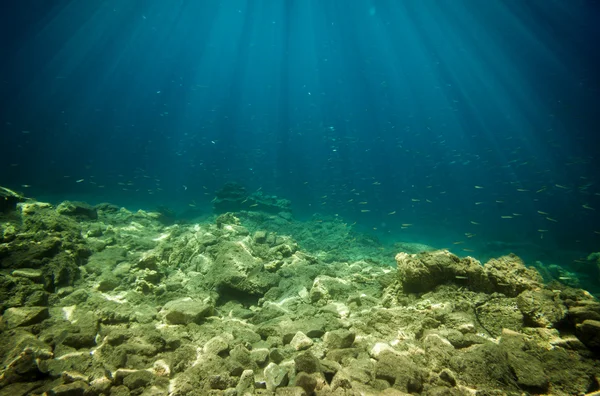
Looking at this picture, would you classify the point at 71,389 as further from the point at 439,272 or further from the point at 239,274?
the point at 439,272

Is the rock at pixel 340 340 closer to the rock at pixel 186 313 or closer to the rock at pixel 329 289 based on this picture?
the rock at pixel 329 289

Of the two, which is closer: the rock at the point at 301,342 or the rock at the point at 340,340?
the rock at the point at 340,340

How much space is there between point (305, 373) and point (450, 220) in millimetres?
44155

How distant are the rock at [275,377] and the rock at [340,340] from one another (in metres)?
0.88

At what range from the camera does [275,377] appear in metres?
2.93

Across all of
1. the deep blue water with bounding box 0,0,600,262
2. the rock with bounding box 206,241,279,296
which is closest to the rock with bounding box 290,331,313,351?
the rock with bounding box 206,241,279,296

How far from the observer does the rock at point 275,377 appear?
2810mm

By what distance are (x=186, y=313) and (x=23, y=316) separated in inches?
104

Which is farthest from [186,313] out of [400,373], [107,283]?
[400,373]

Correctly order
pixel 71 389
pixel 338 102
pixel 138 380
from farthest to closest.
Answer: pixel 338 102 → pixel 138 380 → pixel 71 389

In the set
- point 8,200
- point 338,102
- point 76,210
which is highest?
point 338,102

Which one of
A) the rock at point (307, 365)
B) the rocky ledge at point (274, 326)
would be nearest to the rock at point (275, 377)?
the rocky ledge at point (274, 326)

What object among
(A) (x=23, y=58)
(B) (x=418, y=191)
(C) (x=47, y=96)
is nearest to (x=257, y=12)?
(A) (x=23, y=58)

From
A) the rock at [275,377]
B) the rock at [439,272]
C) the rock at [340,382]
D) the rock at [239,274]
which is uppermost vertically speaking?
the rock at [439,272]
